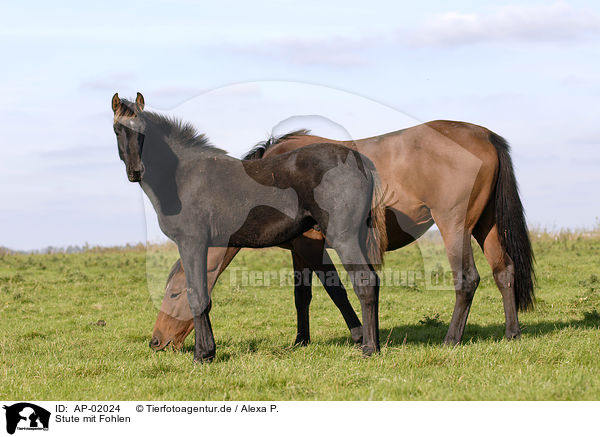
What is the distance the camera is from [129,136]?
6102mm

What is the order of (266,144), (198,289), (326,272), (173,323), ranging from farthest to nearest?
1. (266,144)
2. (326,272)
3. (173,323)
4. (198,289)

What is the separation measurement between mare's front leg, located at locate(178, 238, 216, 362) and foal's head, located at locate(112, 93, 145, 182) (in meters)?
0.94

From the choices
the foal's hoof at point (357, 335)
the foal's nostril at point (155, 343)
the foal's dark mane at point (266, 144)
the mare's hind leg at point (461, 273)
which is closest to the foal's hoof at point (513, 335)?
the mare's hind leg at point (461, 273)

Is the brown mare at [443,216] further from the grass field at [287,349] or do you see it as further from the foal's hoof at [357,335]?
the grass field at [287,349]

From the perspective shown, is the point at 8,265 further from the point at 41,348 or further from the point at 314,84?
the point at 314,84

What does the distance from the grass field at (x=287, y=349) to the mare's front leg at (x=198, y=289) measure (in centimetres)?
25

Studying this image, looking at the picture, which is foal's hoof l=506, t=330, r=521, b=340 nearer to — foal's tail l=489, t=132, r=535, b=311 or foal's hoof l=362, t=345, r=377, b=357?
foal's tail l=489, t=132, r=535, b=311

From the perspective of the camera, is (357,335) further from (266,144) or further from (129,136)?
(129,136)

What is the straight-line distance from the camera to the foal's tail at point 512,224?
7.87 m

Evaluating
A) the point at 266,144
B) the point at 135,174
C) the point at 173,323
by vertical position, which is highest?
the point at 266,144

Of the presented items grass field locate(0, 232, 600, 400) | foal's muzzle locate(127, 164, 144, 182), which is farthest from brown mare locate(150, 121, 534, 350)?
foal's muzzle locate(127, 164, 144, 182)

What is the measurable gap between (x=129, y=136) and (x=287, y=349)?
302 centimetres

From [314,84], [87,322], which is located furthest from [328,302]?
[314,84]
